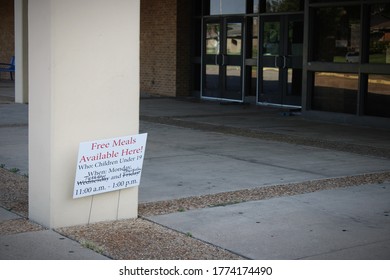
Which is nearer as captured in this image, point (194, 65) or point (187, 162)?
point (187, 162)

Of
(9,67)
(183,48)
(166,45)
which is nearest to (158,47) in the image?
(166,45)

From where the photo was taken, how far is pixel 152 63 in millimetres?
22594

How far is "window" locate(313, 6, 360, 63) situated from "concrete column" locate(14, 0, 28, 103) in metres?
7.66

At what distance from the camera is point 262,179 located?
9266mm

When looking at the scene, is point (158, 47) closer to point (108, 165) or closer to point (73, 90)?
point (108, 165)

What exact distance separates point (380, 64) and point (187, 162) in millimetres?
6142

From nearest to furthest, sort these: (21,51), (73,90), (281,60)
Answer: (73,90)
(281,60)
(21,51)

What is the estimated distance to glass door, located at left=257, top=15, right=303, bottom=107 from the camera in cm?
1841

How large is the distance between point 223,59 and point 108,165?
1419 centimetres

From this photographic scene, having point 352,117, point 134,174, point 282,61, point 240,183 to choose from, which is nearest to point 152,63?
point 282,61

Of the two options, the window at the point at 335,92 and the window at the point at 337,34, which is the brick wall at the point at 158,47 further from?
the window at the point at 335,92

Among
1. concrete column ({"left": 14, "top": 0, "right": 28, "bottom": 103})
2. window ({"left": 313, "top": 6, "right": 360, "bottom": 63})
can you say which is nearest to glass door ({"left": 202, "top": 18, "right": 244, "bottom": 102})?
window ({"left": 313, "top": 6, "right": 360, "bottom": 63})

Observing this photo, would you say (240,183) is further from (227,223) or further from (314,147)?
(314,147)

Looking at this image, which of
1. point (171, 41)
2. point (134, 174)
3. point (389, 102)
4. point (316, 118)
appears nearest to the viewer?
point (134, 174)
